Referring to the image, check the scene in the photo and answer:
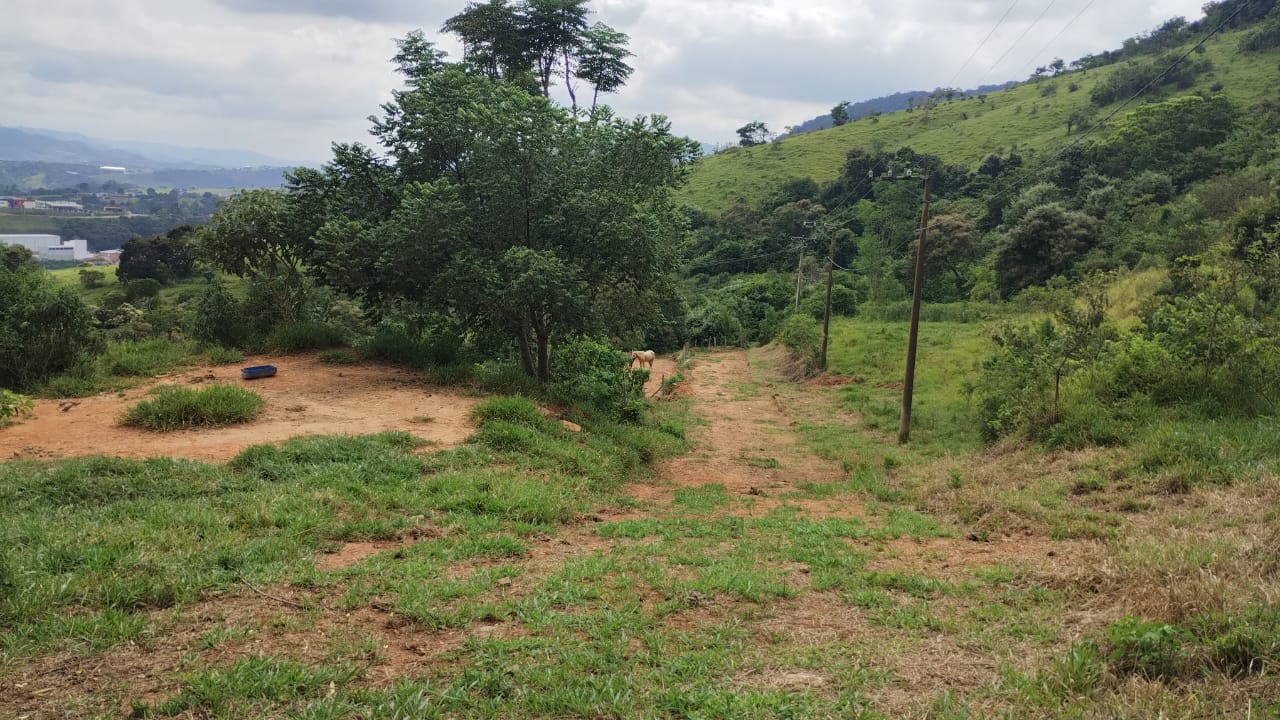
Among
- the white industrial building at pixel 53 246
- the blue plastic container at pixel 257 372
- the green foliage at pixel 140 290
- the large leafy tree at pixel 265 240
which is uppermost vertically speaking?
the white industrial building at pixel 53 246

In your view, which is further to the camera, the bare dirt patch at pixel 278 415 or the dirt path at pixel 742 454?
the dirt path at pixel 742 454

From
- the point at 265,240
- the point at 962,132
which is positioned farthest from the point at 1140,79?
the point at 265,240

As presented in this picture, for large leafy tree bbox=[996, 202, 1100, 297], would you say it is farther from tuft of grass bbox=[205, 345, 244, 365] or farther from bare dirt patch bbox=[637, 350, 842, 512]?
tuft of grass bbox=[205, 345, 244, 365]

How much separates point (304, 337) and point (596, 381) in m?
6.58

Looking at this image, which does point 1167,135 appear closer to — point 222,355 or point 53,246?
point 222,355

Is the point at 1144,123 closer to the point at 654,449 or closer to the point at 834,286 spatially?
the point at 834,286

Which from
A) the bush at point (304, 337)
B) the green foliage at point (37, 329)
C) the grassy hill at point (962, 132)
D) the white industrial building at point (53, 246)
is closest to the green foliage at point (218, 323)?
the bush at point (304, 337)

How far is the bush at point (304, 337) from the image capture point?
49.9 feet

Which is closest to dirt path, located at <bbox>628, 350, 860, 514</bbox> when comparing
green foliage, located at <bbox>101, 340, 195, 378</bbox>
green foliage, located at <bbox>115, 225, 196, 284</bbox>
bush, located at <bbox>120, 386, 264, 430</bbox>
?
bush, located at <bbox>120, 386, 264, 430</bbox>

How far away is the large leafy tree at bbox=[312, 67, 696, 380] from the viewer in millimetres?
13070

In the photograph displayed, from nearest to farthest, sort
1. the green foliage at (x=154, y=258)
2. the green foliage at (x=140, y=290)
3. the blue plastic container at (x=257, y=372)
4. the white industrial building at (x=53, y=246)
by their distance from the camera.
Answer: the blue plastic container at (x=257, y=372) < the green foliage at (x=140, y=290) < the green foliage at (x=154, y=258) < the white industrial building at (x=53, y=246)

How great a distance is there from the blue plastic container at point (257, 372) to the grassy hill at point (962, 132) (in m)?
50.1

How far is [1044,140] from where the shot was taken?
60688mm

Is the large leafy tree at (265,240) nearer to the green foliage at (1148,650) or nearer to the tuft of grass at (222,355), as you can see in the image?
the tuft of grass at (222,355)
